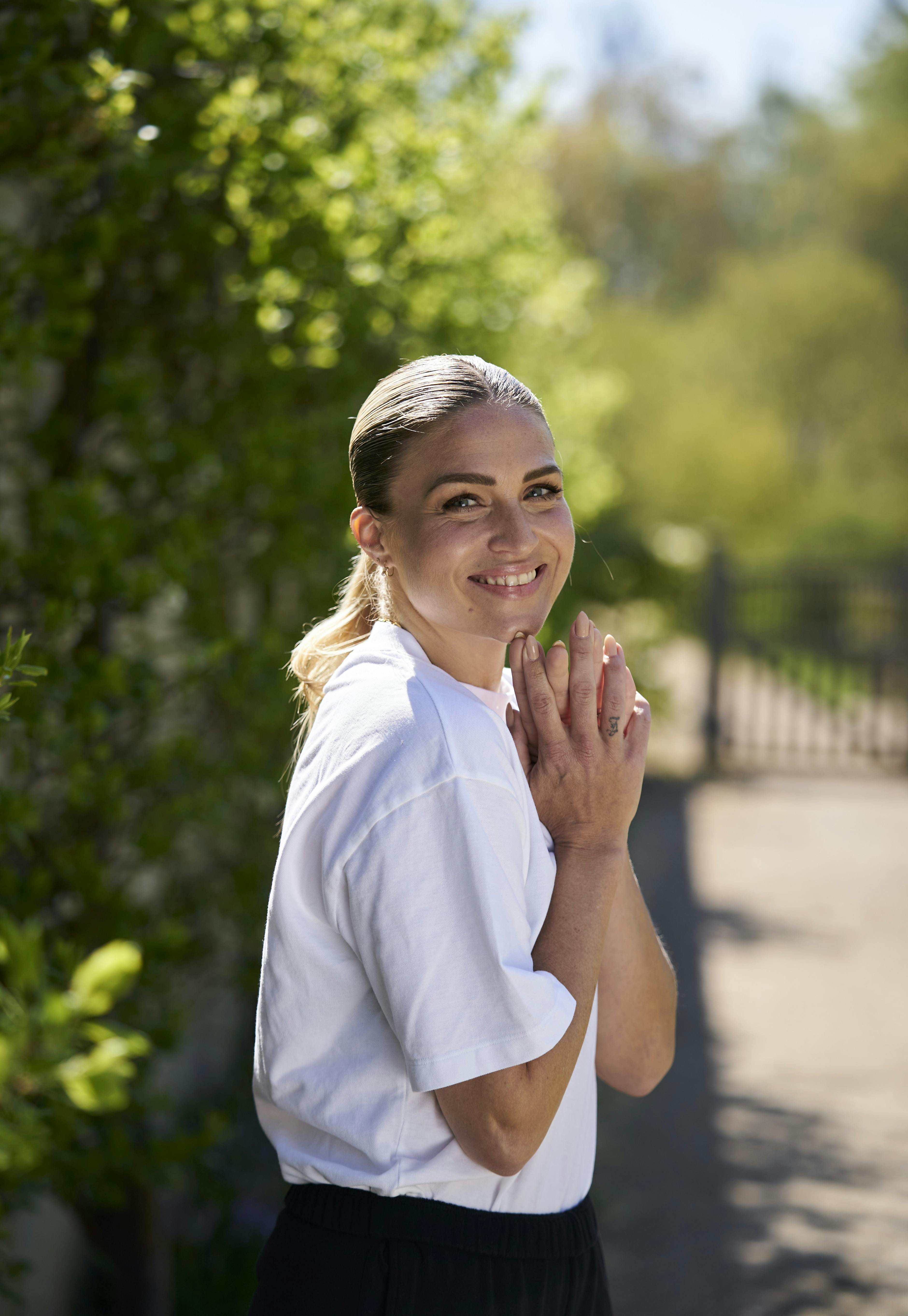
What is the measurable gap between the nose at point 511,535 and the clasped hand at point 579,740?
11 cm

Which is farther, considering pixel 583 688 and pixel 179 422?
pixel 179 422

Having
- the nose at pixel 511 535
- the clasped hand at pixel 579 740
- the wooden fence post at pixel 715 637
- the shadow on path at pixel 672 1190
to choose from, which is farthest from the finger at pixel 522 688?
the wooden fence post at pixel 715 637

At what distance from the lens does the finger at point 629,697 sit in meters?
1.55

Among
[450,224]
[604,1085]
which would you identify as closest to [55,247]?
[450,224]

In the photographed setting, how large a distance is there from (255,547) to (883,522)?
2717cm

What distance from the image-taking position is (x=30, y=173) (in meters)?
2.36

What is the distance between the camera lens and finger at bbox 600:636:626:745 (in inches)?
60.6

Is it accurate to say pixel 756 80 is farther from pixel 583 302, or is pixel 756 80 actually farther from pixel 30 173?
pixel 30 173

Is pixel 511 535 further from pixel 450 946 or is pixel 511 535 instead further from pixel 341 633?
pixel 450 946

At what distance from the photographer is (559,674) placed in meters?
1.52

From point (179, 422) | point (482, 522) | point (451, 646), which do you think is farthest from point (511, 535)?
point (179, 422)

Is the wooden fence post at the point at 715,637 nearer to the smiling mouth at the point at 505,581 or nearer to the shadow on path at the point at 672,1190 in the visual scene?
the shadow on path at the point at 672,1190

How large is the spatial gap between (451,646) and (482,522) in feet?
0.56

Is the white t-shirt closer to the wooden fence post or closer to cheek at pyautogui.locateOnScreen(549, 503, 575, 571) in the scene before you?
cheek at pyautogui.locateOnScreen(549, 503, 575, 571)
